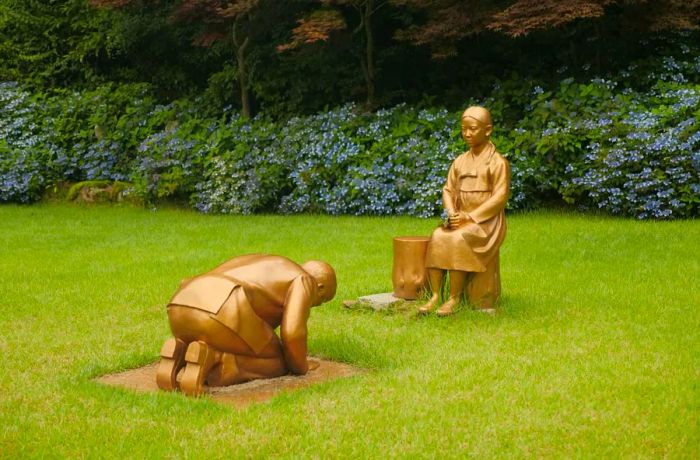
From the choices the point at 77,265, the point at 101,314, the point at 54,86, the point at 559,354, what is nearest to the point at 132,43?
the point at 54,86

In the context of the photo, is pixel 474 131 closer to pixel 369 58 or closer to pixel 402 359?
pixel 402 359

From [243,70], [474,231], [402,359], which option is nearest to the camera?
[402,359]

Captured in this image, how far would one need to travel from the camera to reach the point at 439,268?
300 inches

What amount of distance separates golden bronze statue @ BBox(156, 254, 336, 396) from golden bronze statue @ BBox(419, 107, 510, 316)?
1.69m

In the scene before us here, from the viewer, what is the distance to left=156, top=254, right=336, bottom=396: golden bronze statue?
557 centimetres

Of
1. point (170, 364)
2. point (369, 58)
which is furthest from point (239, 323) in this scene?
point (369, 58)

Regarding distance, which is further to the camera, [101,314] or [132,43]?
[132,43]

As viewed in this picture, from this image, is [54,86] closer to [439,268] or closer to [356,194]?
[356,194]

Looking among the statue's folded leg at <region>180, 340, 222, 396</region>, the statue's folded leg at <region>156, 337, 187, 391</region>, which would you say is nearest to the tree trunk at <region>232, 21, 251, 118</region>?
the statue's folded leg at <region>156, 337, 187, 391</region>

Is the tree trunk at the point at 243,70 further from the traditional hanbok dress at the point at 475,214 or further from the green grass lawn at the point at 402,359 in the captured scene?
the traditional hanbok dress at the point at 475,214

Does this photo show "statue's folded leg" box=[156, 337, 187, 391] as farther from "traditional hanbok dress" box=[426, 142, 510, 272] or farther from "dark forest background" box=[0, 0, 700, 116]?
"dark forest background" box=[0, 0, 700, 116]

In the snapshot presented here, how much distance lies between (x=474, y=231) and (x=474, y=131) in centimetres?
86

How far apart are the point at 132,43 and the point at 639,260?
501 inches

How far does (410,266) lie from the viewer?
25.9 feet
